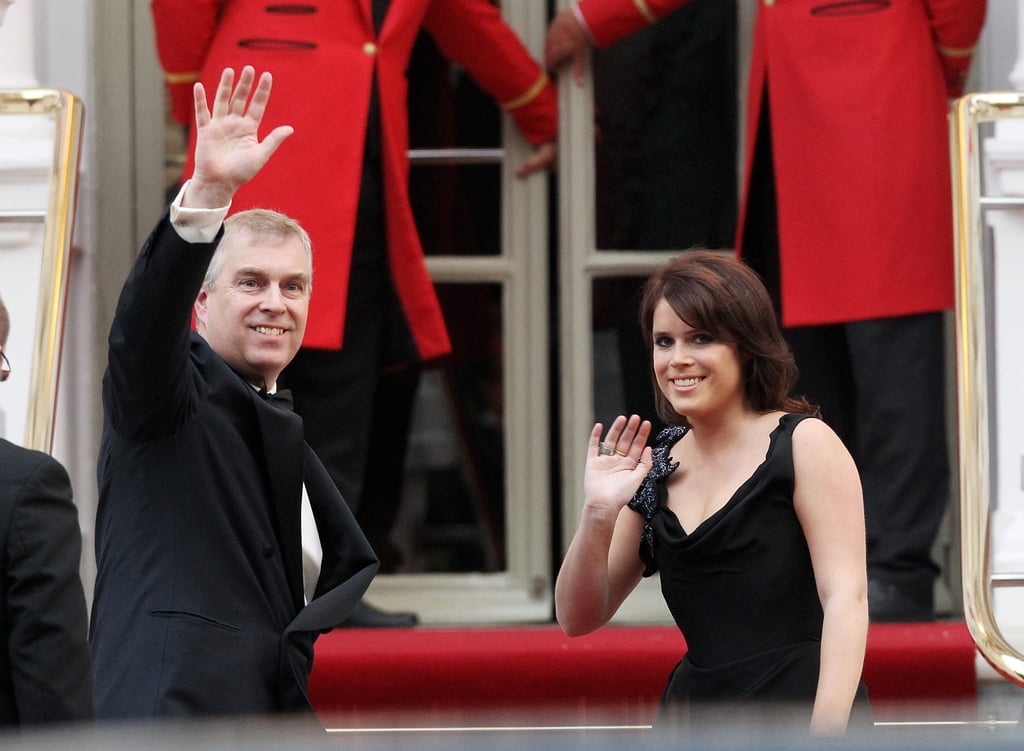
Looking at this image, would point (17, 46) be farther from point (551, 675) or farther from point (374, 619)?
point (551, 675)

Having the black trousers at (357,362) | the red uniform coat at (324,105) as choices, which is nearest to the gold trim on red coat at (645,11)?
the red uniform coat at (324,105)

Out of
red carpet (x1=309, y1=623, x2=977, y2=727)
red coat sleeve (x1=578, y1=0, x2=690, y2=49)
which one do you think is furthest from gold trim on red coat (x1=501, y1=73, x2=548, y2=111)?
red carpet (x1=309, y1=623, x2=977, y2=727)

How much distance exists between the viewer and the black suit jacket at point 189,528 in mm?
2062

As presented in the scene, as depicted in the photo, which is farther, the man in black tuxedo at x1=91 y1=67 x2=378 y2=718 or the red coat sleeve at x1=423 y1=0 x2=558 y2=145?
the red coat sleeve at x1=423 y1=0 x2=558 y2=145

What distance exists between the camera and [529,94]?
165 inches

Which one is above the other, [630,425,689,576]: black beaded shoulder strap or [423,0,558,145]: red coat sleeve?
[423,0,558,145]: red coat sleeve

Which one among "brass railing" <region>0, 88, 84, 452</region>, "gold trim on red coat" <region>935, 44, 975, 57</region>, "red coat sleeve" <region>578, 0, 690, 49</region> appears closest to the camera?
"brass railing" <region>0, 88, 84, 452</region>

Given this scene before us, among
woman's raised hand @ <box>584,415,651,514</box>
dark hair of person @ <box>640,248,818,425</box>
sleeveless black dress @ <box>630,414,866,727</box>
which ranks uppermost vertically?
dark hair of person @ <box>640,248,818,425</box>

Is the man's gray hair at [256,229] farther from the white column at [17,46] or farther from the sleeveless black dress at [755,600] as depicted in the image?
the white column at [17,46]

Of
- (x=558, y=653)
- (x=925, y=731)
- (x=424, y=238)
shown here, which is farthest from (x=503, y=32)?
(x=925, y=731)

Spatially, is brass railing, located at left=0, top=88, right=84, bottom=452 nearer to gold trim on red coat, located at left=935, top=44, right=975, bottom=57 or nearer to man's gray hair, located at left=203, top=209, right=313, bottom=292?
man's gray hair, located at left=203, top=209, right=313, bottom=292

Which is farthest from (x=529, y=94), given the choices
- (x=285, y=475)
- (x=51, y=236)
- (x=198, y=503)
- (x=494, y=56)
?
(x=198, y=503)

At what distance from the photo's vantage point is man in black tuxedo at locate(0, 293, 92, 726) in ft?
6.30

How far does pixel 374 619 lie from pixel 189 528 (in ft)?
5.98
